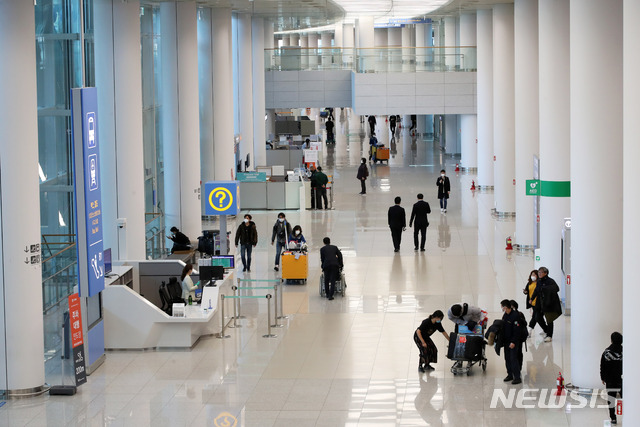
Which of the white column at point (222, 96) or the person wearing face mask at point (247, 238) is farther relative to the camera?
the white column at point (222, 96)

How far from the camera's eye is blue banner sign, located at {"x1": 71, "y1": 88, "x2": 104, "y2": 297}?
14.6m

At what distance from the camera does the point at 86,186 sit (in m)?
14.8

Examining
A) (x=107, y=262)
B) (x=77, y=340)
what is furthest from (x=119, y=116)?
(x=77, y=340)

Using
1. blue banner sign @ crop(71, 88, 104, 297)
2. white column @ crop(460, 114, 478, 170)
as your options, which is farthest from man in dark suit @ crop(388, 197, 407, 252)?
white column @ crop(460, 114, 478, 170)

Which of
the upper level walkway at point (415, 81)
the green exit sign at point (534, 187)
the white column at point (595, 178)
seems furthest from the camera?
the upper level walkway at point (415, 81)

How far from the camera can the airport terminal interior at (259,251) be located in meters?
13.5

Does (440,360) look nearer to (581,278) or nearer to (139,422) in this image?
(581,278)

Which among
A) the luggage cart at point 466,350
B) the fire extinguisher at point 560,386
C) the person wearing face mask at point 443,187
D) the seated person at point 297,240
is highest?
the person wearing face mask at point 443,187

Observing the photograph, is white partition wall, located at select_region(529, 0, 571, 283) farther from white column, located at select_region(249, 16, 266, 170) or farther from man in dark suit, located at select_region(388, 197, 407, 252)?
white column, located at select_region(249, 16, 266, 170)

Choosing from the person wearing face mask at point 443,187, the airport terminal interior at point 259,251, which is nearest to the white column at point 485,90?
the airport terminal interior at point 259,251

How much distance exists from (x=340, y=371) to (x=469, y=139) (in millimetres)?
28107

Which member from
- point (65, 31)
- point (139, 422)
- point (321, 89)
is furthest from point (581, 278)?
point (321, 89)

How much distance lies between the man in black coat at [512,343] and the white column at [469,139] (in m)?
27.5
